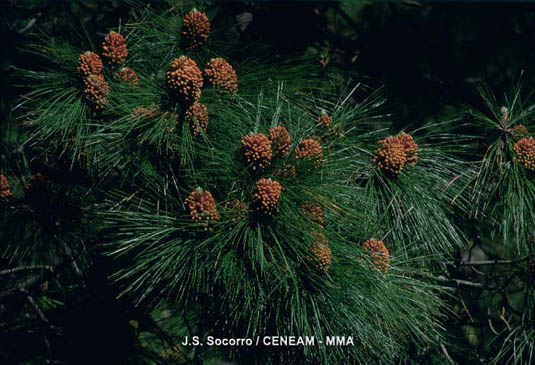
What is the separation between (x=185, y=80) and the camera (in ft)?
3.45

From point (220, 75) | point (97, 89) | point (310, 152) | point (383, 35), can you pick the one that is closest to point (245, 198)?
point (310, 152)

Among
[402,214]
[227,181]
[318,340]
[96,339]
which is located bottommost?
[96,339]

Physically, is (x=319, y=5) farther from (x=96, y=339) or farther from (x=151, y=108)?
(x=96, y=339)

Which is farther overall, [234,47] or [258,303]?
[234,47]

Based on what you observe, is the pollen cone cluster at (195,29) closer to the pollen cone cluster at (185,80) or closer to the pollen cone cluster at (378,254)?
the pollen cone cluster at (185,80)

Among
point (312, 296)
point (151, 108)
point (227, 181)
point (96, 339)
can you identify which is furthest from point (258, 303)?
point (96, 339)

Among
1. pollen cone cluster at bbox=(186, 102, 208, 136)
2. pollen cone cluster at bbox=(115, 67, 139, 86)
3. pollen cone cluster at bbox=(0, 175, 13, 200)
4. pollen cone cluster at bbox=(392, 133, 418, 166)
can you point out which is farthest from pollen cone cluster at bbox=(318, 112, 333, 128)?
pollen cone cluster at bbox=(0, 175, 13, 200)

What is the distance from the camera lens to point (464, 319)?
1491 millimetres

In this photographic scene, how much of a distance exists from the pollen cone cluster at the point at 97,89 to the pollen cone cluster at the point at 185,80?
0.16m

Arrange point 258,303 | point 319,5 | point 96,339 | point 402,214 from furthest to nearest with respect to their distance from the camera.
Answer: point 319,5 → point 96,339 → point 402,214 → point 258,303

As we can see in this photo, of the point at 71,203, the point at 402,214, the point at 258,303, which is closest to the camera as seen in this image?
the point at 258,303

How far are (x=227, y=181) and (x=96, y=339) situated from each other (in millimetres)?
626

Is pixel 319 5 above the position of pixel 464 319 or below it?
above

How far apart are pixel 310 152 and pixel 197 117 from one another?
20cm
